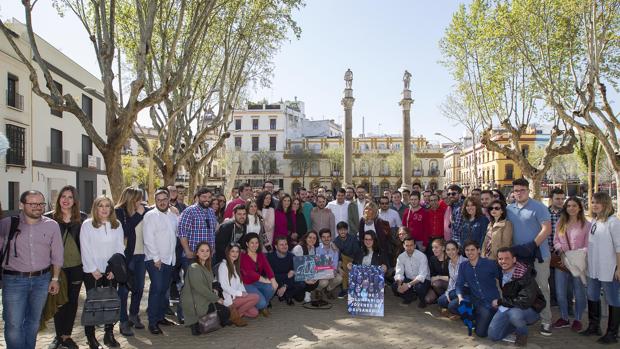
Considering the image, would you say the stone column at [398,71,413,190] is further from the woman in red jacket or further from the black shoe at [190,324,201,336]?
the black shoe at [190,324,201,336]

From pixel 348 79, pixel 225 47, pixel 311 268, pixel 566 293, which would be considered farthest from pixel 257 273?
pixel 348 79

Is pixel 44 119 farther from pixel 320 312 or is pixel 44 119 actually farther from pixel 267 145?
pixel 267 145

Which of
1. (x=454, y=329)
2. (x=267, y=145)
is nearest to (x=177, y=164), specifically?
(x=454, y=329)

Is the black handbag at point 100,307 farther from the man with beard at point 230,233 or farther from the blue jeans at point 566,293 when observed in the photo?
the blue jeans at point 566,293

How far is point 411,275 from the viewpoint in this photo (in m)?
8.02

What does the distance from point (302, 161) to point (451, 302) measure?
56454mm

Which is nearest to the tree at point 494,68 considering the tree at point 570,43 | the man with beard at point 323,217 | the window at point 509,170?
the tree at point 570,43

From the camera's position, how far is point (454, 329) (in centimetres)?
656

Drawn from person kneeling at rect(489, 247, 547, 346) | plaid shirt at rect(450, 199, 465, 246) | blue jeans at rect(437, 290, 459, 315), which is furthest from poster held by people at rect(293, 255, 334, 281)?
person kneeling at rect(489, 247, 547, 346)

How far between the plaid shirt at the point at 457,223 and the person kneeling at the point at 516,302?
5.49 feet

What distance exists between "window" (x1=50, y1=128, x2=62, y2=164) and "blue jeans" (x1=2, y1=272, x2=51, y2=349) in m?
21.9

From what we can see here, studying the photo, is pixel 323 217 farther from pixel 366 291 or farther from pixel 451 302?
pixel 451 302

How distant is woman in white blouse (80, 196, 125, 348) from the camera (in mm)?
5543

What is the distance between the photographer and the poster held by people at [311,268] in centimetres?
811
